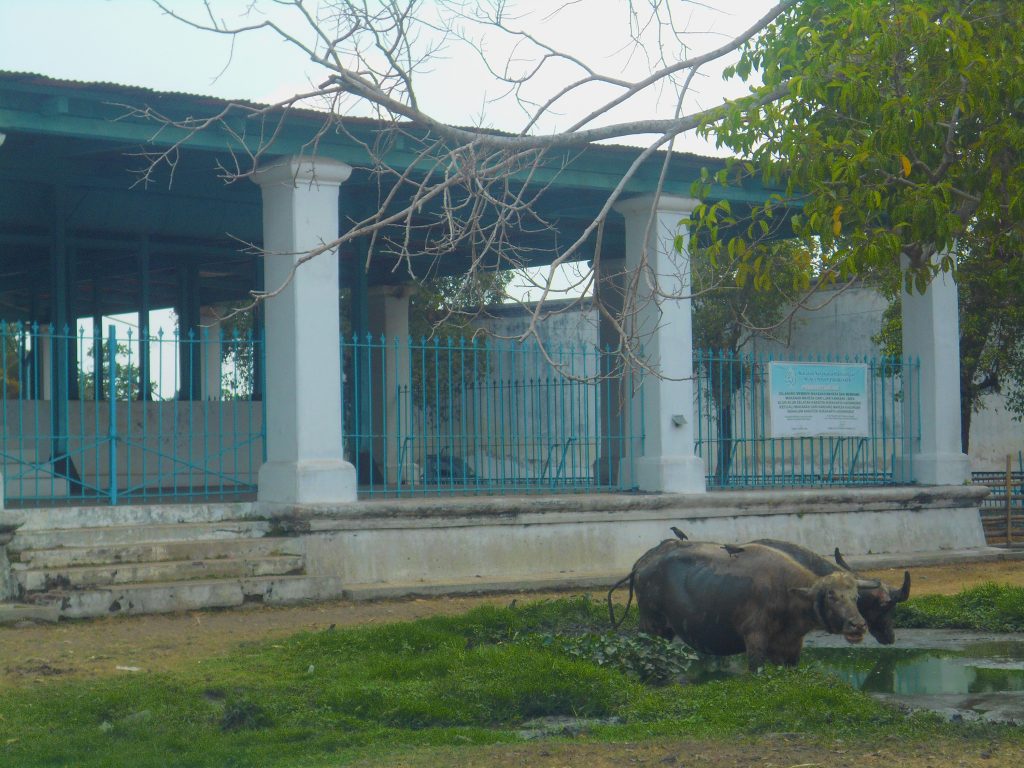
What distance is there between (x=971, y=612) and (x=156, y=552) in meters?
6.66

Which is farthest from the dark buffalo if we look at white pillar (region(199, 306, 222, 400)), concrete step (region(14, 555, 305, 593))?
white pillar (region(199, 306, 222, 400))

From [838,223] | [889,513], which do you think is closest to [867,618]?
[838,223]

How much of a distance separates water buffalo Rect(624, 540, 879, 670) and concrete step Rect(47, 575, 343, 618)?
4053 mm

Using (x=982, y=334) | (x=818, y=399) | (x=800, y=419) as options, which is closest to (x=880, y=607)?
(x=800, y=419)

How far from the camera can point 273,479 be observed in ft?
40.1

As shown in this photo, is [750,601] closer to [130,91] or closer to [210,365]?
[130,91]

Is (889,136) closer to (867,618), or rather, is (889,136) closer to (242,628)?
(867,618)

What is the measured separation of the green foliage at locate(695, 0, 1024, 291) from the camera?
26.3 ft

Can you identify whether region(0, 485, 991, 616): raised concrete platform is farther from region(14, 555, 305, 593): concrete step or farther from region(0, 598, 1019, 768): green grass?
region(0, 598, 1019, 768): green grass

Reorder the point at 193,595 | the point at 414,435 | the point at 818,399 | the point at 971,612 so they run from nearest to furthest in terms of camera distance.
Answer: the point at 971,612, the point at 193,595, the point at 414,435, the point at 818,399

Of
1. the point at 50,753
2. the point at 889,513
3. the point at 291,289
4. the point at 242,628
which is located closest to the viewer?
the point at 50,753

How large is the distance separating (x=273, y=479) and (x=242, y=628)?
2.52 meters

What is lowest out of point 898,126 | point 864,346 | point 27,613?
point 27,613

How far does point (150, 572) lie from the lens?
1085cm
